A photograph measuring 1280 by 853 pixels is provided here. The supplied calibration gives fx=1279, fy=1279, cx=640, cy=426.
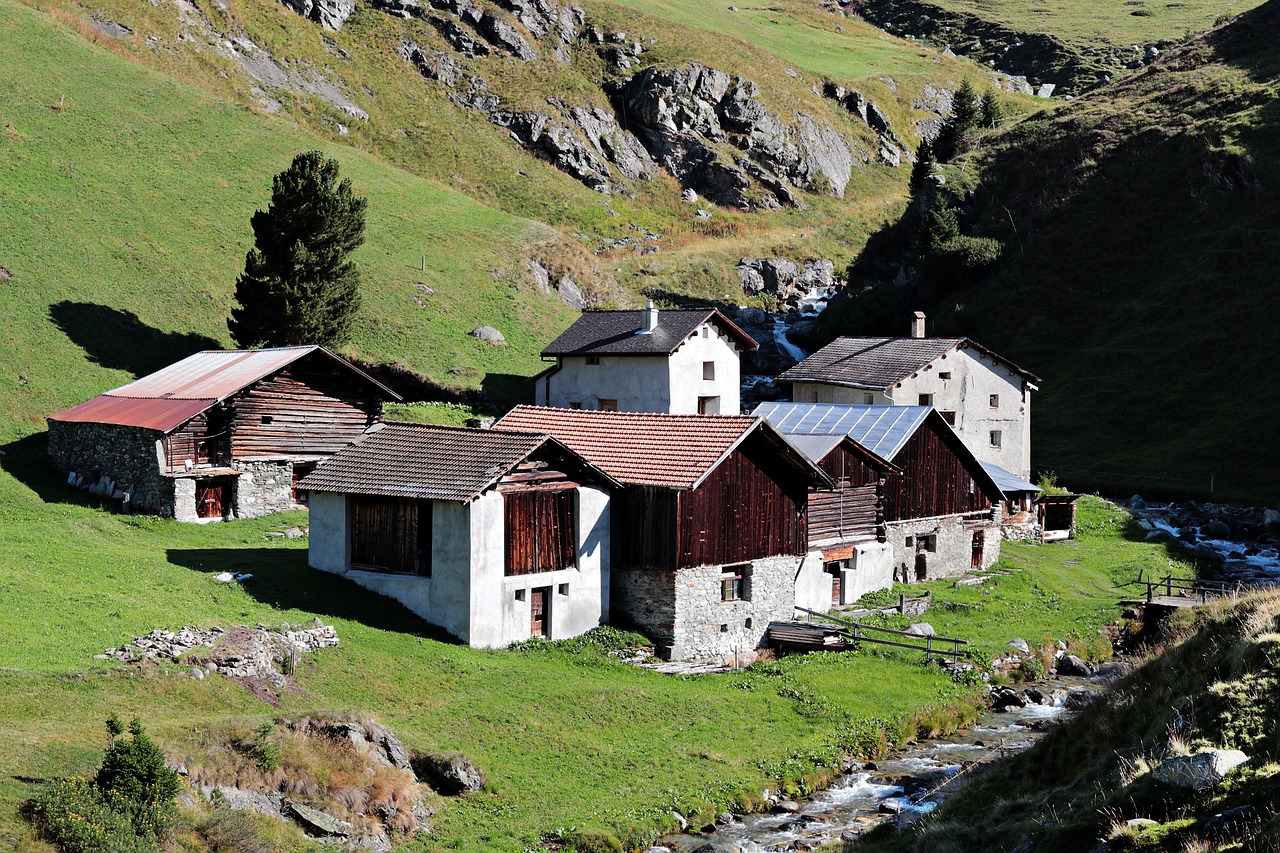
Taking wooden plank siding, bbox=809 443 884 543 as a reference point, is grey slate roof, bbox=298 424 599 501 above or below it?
above

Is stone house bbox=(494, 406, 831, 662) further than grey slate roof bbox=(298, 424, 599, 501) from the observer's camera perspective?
Yes

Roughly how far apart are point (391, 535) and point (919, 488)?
23.1 metres

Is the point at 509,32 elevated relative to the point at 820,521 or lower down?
elevated

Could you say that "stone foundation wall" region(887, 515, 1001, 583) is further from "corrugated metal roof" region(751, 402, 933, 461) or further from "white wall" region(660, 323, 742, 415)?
"white wall" region(660, 323, 742, 415)

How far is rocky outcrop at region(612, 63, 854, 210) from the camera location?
127m

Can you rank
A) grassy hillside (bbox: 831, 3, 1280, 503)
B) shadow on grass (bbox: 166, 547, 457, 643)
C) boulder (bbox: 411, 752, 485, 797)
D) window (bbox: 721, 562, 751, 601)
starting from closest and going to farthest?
boulder (bbox: 411, 752, 485, 797)
shadow on grass (bbox: 166, 547, 457, 643)
window (bbox: 721, 562, 751, 601)
grassy hillside (bbox: 831, 3, 1280, 503)

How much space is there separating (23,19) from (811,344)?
60.6 metres

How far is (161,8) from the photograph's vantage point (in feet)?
335

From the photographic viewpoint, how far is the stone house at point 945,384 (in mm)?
65312

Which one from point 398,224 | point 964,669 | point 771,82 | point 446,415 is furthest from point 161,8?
point 964,669

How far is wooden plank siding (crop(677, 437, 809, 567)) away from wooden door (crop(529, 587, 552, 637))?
428cm

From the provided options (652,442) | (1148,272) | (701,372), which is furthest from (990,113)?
(652,442)

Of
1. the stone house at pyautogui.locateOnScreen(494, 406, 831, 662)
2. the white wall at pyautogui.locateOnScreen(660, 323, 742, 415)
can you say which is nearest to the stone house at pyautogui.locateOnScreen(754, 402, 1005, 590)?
the stone house at pyautogui.locateOnScreen(494, 406, 831, 662)

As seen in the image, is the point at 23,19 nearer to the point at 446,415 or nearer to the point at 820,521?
the point at 446,415
